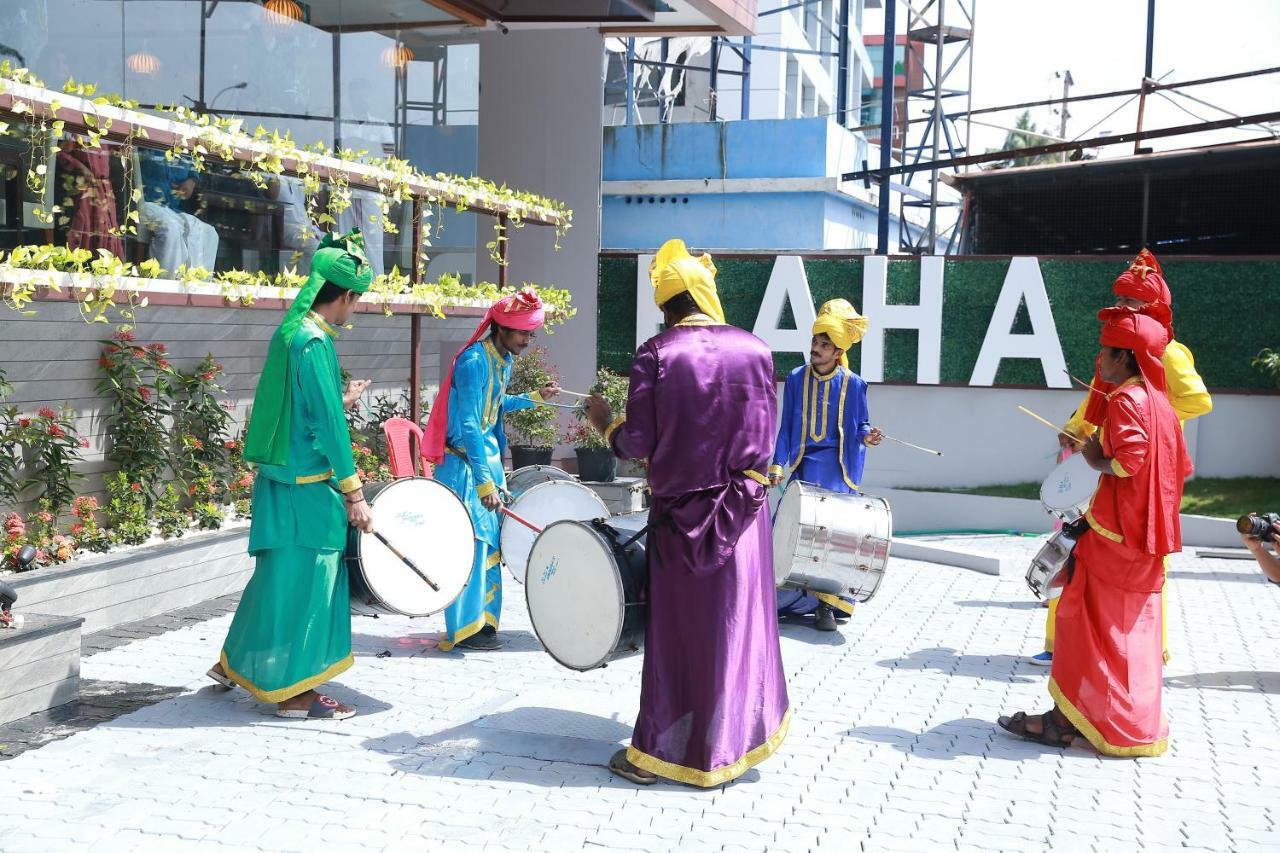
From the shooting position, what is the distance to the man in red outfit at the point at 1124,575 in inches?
220

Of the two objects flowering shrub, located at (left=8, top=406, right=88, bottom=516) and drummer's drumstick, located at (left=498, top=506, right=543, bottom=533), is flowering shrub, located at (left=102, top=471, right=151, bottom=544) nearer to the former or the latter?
flowering shrub, located at (left=8, top=406, right=88, bottom=516)

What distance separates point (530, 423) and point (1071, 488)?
6.54 m

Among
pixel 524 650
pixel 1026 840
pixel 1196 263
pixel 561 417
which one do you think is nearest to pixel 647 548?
pixel 1026 840

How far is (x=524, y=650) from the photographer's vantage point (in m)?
7.35

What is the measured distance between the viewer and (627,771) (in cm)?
515

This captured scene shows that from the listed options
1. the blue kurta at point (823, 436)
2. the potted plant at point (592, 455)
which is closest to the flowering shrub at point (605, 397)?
the potted plant at point (592, 455)

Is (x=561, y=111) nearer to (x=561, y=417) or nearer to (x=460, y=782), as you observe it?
(x=561, y=417)

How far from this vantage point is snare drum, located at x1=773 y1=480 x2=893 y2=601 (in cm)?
737

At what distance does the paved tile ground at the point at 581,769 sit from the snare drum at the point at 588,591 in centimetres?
50

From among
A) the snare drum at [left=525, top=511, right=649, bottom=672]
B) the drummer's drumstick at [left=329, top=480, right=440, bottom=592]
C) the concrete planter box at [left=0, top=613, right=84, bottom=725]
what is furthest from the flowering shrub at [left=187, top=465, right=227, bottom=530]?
the snare drum at [left=525, top=511, right=649, bottom=672]

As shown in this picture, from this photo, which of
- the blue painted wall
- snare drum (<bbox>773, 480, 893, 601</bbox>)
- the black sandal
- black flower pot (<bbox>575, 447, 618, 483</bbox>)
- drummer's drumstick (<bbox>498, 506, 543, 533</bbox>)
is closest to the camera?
the black sandal

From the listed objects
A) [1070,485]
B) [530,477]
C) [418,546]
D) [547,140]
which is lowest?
[418,546]

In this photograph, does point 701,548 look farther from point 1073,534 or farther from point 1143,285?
point 1143,285

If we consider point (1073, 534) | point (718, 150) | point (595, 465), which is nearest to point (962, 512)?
point (595, 465)
